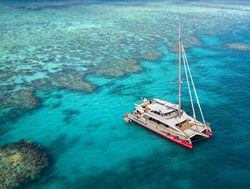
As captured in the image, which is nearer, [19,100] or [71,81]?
[19,100]

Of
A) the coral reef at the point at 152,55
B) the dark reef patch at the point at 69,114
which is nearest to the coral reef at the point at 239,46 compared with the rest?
the coral reef at the point at 152,55

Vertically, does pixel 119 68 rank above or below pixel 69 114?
above

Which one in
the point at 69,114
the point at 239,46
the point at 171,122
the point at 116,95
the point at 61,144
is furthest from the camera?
the point at 239,46

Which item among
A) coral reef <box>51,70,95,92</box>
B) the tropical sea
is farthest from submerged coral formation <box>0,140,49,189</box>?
coral reef <box>51,70,95,92</box>

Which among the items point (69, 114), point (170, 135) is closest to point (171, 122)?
point (170, 135)

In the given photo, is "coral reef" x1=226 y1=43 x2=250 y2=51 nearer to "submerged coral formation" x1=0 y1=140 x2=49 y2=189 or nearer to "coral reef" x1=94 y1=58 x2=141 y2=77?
"coral reef" x1=94 y1=58 x2=141 y2=77

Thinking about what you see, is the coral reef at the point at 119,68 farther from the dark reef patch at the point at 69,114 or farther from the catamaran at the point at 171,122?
the catamaran at the point at 171,122

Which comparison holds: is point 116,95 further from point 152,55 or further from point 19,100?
point 152,55
